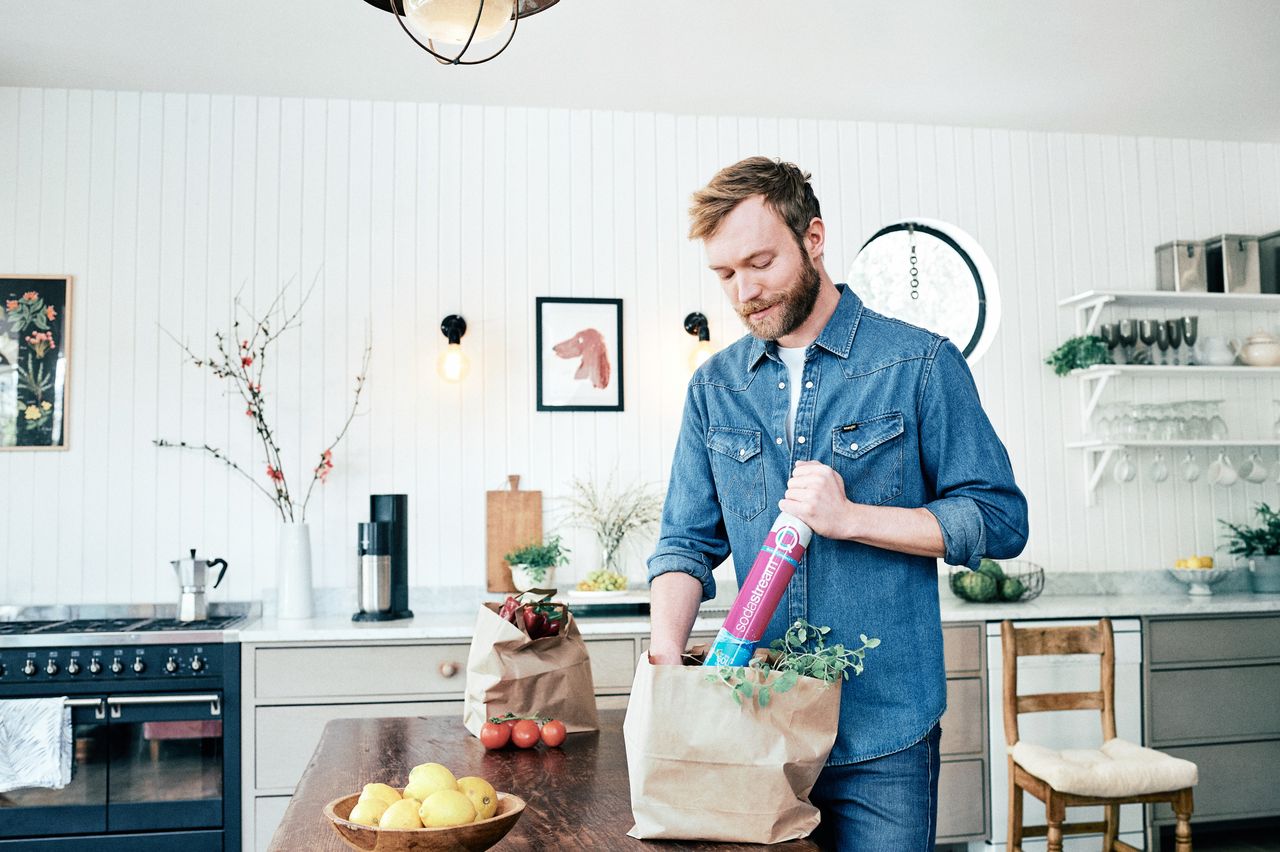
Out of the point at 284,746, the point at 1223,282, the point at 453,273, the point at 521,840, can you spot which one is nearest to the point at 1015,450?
the point at 1223,282

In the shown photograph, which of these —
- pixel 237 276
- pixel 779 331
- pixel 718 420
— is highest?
pixel 237 276

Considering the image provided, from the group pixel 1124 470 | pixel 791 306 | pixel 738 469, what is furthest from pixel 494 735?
pixel 1124 470

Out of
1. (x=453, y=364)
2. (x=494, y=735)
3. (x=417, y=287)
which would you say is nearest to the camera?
(x=494, y=735)

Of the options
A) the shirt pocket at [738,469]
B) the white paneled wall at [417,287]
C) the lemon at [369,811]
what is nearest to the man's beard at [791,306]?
the shirt pocket at [738,469]

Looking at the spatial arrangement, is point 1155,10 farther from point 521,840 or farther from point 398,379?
point 521,840

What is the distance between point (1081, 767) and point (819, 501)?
2.15 meters

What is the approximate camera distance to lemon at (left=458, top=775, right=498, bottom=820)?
1.19 meters

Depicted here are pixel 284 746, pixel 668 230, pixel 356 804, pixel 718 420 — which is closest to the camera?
pixel 356 804

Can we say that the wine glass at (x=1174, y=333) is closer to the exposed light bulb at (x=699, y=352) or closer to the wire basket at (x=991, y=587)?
the wire basket at (x=991, y=587)

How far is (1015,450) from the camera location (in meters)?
4.23

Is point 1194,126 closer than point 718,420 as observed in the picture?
No

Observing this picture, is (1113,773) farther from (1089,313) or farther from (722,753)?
(722,753)

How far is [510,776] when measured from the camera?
1570 mm

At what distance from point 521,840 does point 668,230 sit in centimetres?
315
